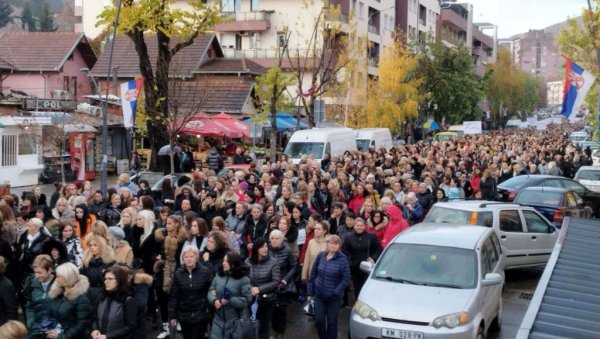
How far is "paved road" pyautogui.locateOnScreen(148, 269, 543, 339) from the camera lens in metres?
11.2

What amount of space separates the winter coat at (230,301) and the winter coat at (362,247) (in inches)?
133

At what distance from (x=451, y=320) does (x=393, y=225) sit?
3.94 metres

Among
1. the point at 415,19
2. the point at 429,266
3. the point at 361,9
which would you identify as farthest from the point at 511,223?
the point at 415,19

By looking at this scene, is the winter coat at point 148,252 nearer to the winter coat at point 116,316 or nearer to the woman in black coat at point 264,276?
the woman in black coat at point 264,276

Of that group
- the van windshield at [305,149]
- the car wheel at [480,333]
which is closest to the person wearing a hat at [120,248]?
the car wheel at [480,333]

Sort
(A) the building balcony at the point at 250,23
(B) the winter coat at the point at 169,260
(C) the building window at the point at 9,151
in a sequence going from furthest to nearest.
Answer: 1. (A) the building balcony at the point at 250,23
2. (C) the building window at the point at 9,151
3. (B) the winter coat at the point at 169,260

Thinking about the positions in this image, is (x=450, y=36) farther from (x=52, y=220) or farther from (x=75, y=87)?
(x=52, y=220)

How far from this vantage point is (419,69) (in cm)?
6222

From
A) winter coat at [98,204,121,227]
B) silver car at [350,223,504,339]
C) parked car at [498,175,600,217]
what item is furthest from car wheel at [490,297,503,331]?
parked car at [498,175,600,217]

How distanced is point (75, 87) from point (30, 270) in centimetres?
3987

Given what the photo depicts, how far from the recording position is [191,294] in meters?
8.56

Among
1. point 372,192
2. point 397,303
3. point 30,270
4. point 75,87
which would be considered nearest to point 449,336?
point 397,303

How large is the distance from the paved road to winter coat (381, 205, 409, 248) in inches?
51.0

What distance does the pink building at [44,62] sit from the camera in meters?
46.7
